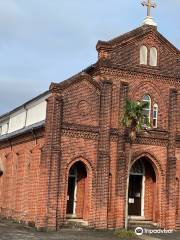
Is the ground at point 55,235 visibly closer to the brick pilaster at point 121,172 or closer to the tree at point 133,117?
the brick pilaster at point 121,172

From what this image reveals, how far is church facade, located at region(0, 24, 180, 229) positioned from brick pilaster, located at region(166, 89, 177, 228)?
Answer: 0.21ft

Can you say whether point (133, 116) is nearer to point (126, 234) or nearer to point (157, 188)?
point (157, 188)

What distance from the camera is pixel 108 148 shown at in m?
31.8

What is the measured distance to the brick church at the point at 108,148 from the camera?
30453 millimetres

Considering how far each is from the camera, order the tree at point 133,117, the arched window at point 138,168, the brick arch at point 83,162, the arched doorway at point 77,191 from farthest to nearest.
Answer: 1. the arched window at point 138,168
2. the arched doorway at point 77,191
3. the brick arch at point 83,162
4. the tree at point 133,117

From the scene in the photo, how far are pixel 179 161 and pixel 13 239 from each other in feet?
44.2

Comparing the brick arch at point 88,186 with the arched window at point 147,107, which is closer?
the brick arch at point 88,186

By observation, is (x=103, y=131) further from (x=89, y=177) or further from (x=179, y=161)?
(x=179, y=161)

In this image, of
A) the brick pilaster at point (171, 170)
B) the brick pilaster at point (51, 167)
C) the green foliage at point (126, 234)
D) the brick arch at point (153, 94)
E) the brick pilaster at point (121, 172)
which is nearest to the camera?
the green foliage at point (126, 234)

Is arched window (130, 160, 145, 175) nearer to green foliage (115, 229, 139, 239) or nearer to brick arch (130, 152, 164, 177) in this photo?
brick arch (130, 152, 164, 177)

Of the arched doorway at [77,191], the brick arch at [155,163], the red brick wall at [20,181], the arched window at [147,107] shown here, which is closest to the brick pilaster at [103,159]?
the arched doorway at [77,191]

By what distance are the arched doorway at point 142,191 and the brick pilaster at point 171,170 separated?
1.03m

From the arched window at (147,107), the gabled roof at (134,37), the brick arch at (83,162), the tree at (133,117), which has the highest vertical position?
the gabled roof at (134,37)

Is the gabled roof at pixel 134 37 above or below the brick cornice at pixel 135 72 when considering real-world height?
above
